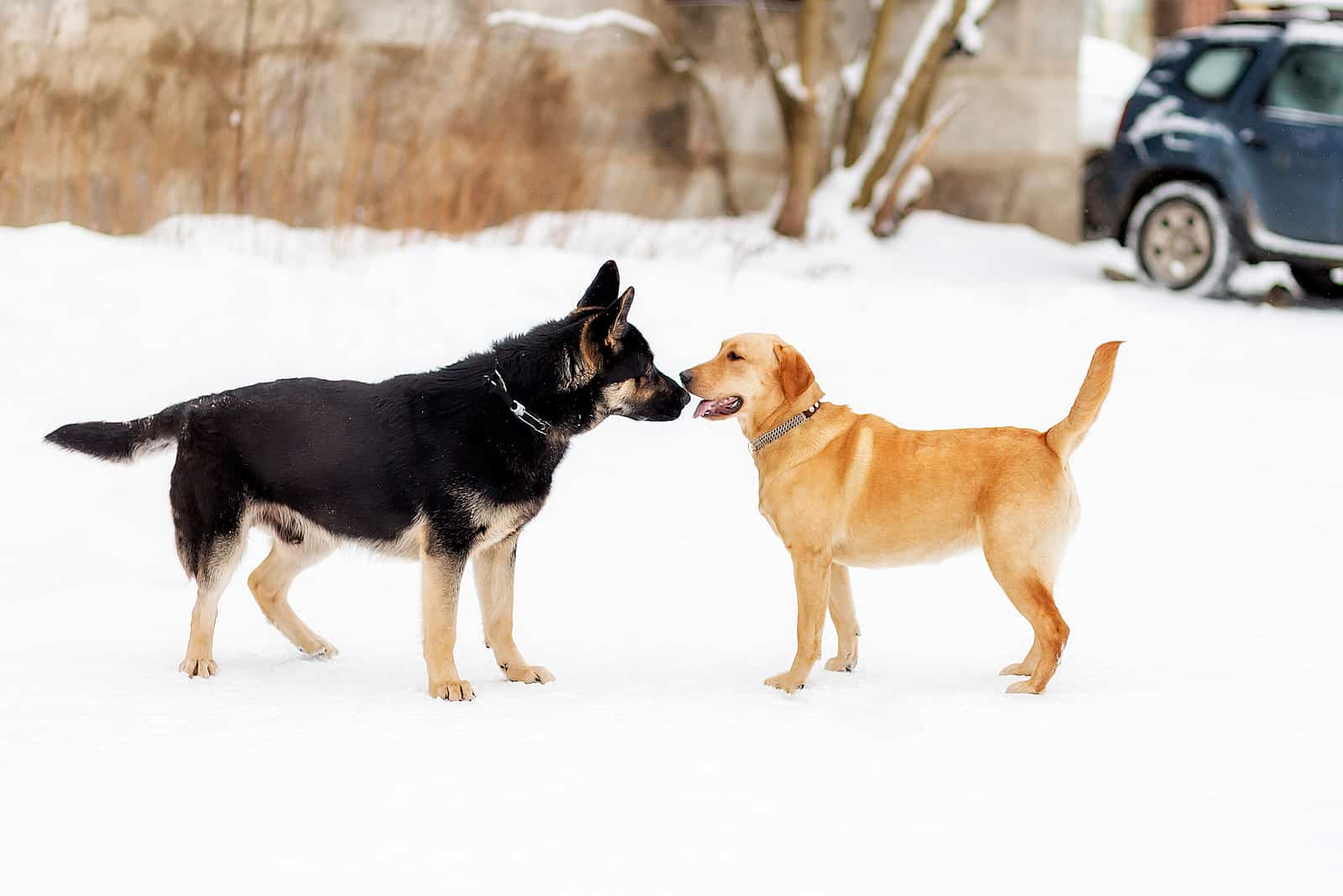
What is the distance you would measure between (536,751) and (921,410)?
4.87 meters

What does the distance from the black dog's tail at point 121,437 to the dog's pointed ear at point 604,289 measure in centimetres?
149

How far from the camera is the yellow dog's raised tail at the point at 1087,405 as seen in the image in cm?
455

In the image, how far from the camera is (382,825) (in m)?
3.46

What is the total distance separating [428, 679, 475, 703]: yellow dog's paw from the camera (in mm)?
4645

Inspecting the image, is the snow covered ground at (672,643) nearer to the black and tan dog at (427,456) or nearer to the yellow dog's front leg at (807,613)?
the yellow dog's front leg at (807,613)

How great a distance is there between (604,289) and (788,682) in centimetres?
152

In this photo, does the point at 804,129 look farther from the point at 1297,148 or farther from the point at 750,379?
the point at 750,379

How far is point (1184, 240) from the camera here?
38.6 feet

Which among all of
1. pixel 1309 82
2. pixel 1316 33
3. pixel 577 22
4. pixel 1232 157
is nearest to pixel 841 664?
pixel 1232 157

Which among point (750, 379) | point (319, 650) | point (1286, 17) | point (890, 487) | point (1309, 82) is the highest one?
point (1286, 17)

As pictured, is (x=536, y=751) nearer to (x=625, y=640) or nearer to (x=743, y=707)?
(x=743, y=707)

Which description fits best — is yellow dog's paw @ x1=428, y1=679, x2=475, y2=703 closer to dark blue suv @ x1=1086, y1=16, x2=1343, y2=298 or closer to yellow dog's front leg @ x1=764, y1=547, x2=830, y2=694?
yellow dog's front leg @ x1=764, y1=547, x2=830, y2=694

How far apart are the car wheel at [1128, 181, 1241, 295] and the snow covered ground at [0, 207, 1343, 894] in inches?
30.5

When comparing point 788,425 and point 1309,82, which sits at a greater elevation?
point 1309,82
